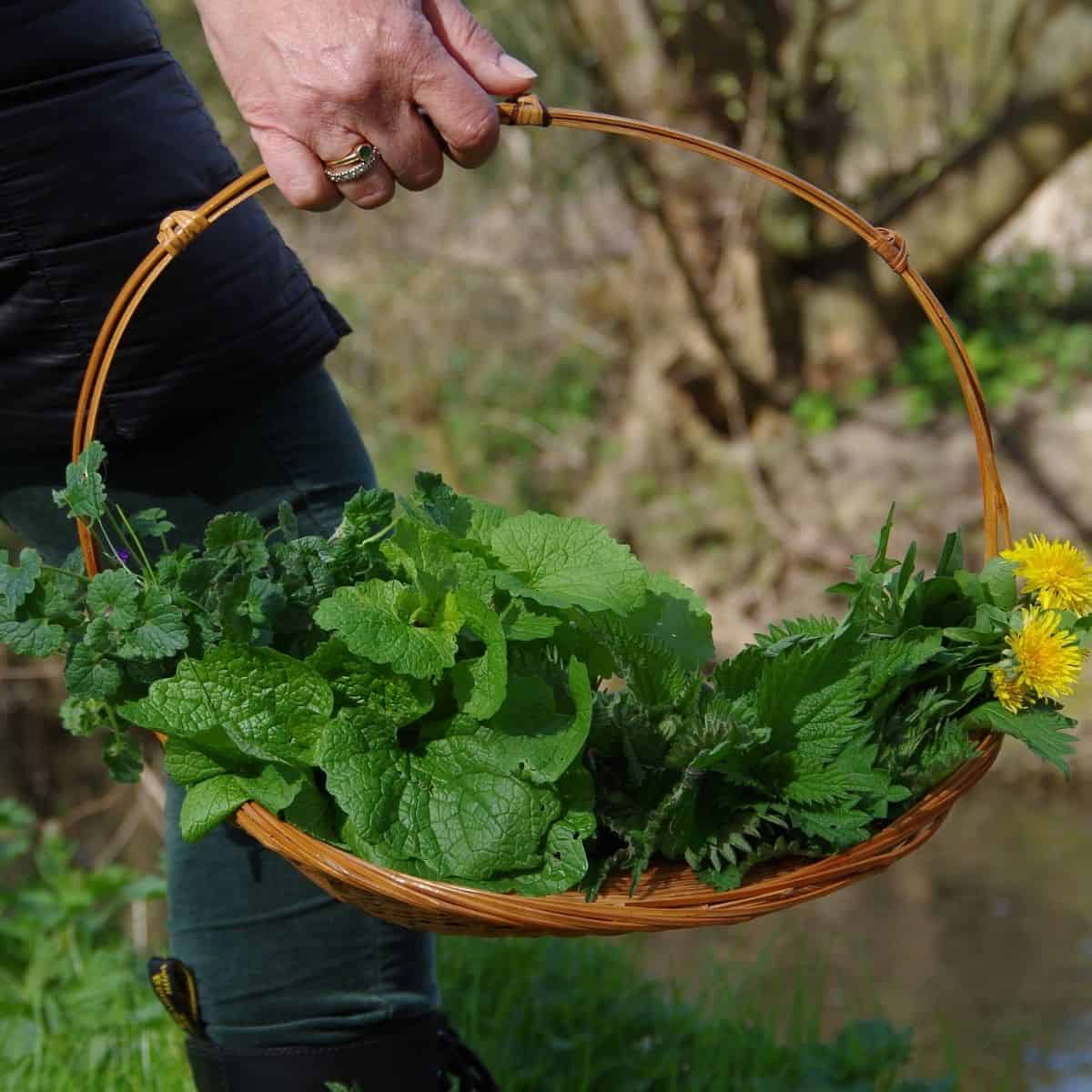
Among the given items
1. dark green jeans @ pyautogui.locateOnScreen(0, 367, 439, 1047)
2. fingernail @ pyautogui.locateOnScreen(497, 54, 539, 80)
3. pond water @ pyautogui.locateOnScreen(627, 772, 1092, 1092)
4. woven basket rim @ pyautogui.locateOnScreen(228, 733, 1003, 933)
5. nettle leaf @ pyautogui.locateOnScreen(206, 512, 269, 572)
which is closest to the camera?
woven basket rim @ pyautogui.locateOnScreen(228, 733, 1003, 933)

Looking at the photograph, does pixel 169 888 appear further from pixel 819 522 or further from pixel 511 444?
pixel 511 444

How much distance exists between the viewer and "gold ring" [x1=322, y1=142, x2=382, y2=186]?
45.6 inches

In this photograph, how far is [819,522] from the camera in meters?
5.19

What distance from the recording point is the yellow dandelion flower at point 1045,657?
1.14 m

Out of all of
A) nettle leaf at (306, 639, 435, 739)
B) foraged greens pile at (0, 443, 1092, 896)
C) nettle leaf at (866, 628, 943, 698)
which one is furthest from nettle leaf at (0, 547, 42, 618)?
nettle leaf at (866, 628, 943, 698)

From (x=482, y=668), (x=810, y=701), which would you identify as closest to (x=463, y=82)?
(x=482, y=668)

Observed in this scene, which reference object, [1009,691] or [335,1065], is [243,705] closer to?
[335,1065]

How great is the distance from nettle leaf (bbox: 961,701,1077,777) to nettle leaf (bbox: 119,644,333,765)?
1.77ft

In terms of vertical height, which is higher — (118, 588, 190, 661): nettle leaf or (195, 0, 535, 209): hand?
(195, 0, 535, 209): hand

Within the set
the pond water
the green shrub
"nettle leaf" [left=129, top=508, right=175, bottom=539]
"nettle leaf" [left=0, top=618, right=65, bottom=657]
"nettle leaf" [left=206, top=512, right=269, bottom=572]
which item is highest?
the green shrub

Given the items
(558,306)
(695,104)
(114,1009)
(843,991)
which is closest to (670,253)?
(695,104)

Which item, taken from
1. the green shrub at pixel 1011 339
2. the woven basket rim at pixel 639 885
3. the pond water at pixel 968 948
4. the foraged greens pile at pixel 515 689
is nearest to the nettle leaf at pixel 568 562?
the foraged greens pile at pixel 515 689

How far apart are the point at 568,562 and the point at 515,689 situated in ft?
0.43

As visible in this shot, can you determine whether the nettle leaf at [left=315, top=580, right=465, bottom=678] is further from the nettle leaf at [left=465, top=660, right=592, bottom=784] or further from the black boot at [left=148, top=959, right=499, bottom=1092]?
the black boot at [left=148, top=959, right=499, bottom=1092]
